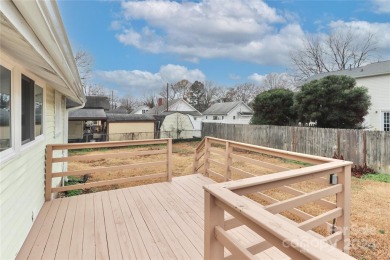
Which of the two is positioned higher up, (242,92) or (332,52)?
(332,52)

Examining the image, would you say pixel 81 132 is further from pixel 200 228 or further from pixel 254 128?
pixel 200 228

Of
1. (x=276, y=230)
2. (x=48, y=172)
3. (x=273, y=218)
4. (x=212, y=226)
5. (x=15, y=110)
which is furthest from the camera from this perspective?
(x=48, y=172)

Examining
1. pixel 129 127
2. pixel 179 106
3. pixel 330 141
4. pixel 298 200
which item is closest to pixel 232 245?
pixel 298 200

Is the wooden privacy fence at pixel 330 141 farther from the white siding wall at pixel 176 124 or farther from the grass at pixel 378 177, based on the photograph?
the white siding wall at pixel 176 124

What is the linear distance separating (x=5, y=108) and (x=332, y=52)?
28.3 m

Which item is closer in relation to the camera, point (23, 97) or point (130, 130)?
point (23, 97)

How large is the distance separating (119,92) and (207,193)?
151 feet

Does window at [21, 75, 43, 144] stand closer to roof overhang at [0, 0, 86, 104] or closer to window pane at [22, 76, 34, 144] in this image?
window pane at [22, 76, 34, 144]

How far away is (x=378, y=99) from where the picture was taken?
13.3 m

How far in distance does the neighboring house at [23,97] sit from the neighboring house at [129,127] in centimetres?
1289

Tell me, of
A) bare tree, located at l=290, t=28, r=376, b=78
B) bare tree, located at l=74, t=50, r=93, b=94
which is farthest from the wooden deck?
bare tree, located at l=290, t=28, r=376, b=78

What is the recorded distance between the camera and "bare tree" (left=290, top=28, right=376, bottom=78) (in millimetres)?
22719

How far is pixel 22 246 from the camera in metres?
2.50

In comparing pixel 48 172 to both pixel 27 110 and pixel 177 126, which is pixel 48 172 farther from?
pixel 177 126
